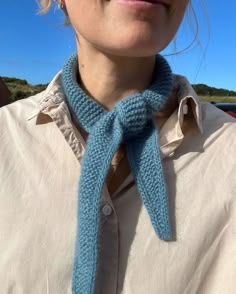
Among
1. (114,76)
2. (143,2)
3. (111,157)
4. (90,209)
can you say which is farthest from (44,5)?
(90,209)

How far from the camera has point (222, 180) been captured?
4.13 feet

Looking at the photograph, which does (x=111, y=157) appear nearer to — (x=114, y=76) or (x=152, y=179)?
(x=152, y=179)

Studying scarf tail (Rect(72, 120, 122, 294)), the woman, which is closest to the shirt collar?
the woman

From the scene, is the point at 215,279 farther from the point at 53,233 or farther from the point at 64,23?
the point at 64,23

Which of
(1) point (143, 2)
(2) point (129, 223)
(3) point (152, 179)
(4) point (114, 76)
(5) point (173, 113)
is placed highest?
(1) point (143, 2)

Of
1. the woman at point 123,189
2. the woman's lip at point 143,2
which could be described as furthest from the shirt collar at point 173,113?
the woman's lip at point 143,2

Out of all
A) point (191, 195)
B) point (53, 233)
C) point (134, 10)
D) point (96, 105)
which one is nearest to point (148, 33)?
point (134, 10)

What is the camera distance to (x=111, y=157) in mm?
1218

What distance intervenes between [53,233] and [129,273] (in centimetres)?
22

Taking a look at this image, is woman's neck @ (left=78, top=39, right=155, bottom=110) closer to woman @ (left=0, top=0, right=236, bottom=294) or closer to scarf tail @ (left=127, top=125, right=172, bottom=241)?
woman @ (left=0, top=0, right=236, bottom=294)

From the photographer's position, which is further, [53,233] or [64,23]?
[64,23]

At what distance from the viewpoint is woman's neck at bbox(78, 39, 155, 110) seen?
53.1 inches

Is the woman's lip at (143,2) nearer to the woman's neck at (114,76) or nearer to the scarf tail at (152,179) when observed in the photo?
the woman's neck at (114,76)

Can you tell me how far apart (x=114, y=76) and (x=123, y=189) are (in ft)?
1.11
